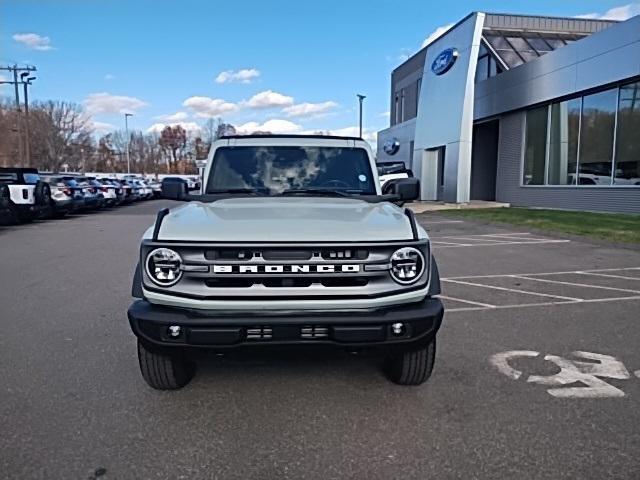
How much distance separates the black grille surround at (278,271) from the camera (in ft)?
10.6

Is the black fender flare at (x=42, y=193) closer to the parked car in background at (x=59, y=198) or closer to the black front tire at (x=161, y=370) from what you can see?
the parked car in background at (x=59, y=198)

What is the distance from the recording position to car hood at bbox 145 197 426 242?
130 inches

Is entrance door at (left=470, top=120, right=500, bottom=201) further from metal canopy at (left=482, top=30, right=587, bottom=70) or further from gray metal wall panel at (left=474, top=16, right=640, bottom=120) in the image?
metal canopy at (left=482, top=30, right=587, bottom=70)

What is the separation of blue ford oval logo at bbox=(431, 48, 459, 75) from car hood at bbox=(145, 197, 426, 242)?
76.8 feet

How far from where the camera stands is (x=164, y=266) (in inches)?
131

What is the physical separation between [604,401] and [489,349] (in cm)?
121

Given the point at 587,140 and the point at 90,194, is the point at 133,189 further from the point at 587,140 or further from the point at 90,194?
the point at 587,140

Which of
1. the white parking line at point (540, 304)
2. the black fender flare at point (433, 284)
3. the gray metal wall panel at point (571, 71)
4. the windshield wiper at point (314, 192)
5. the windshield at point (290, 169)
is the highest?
the gray metal wall panel at point (571, 71)

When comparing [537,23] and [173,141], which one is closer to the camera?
[537,23]

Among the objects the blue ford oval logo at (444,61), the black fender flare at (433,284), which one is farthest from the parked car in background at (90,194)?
the black fender flare at (433,284)

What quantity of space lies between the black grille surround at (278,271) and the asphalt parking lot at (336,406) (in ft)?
2.75

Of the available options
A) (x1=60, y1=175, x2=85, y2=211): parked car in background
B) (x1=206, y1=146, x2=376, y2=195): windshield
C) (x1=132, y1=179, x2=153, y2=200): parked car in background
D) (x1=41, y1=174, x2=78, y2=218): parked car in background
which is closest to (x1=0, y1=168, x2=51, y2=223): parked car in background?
(x1=41, y1=174, x2=78, y2=218): parked car in background

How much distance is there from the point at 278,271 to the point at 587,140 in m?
19.2

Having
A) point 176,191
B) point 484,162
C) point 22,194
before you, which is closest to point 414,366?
point 176,191
